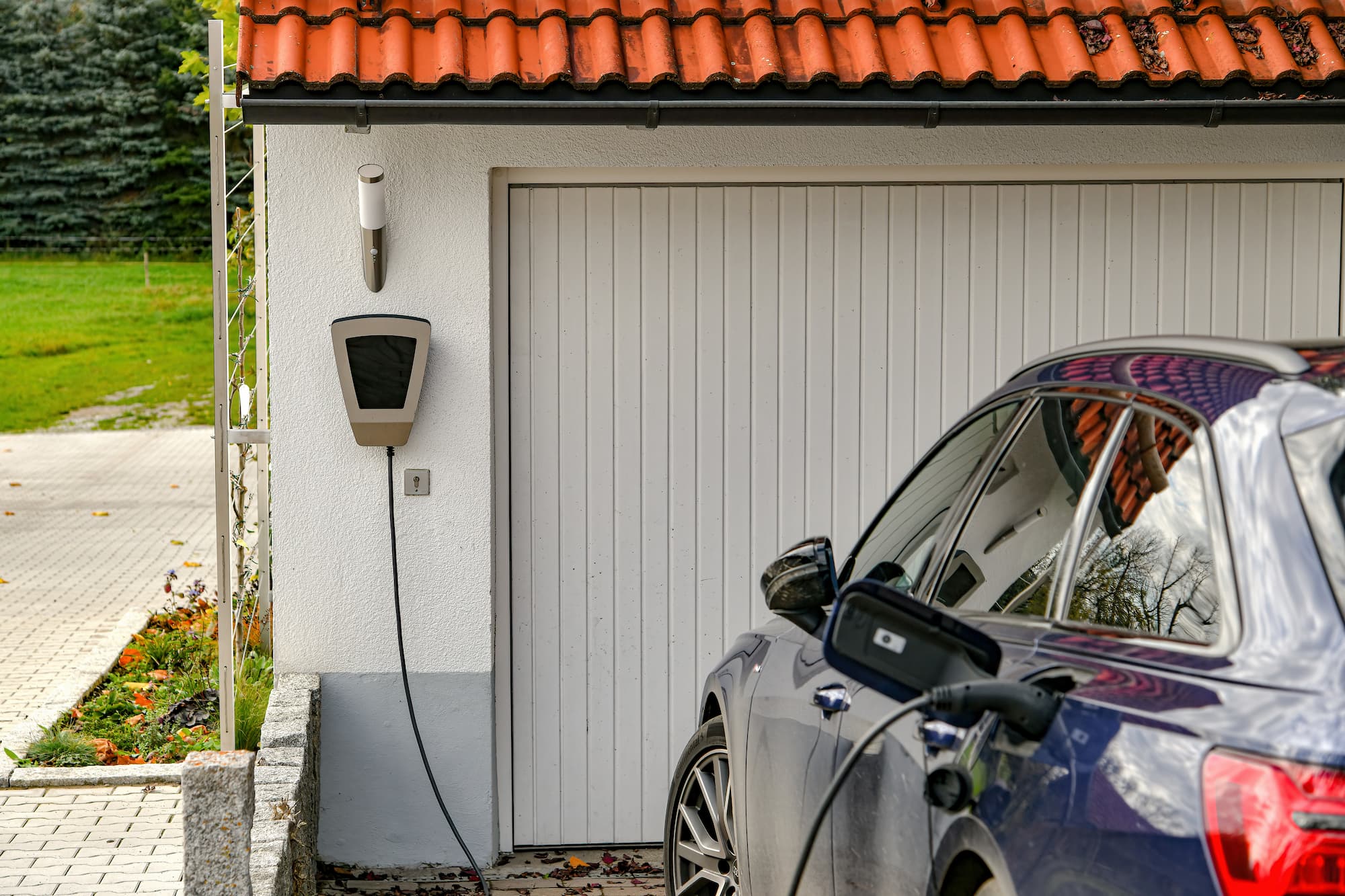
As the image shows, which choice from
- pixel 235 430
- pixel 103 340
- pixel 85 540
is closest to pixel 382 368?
pixel 235 430

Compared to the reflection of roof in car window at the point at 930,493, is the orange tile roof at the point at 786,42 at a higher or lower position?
higher

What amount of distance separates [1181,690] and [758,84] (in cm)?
335

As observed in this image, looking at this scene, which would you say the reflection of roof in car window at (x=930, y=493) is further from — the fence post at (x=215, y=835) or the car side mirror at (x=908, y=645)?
the fence post at (x=215, y=835)

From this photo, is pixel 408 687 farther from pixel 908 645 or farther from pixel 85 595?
pixel 85 595

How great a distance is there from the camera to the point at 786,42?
17.1 ft

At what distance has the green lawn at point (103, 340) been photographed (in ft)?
87.7

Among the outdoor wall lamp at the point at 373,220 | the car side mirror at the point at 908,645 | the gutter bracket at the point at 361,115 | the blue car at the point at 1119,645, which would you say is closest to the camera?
the blue car at the point at 1119,645

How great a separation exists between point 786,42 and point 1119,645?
3.49 m

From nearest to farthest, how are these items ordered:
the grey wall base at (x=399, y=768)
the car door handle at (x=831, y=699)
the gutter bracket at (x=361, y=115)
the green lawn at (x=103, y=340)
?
1. the car door handle at (x=831, y=699)
2. the gutter bracket at (x=361, y=115)
3. the grey wall base at (x=399, y=768)
4. the green lawn at (x=103, y=340)

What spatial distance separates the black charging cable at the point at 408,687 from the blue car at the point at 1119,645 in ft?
7.76

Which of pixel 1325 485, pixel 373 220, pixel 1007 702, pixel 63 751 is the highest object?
pixel 373 220

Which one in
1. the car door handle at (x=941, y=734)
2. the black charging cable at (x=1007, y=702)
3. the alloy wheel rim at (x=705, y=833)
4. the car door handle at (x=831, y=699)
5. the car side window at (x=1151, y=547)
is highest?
the car side window at (x=1151, y=547)

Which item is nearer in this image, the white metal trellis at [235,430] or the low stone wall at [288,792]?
the low stone wall at [288,792]

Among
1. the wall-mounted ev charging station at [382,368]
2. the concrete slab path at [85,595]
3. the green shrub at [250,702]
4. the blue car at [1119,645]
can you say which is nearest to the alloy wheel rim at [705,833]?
the blue car at [1119,645]
